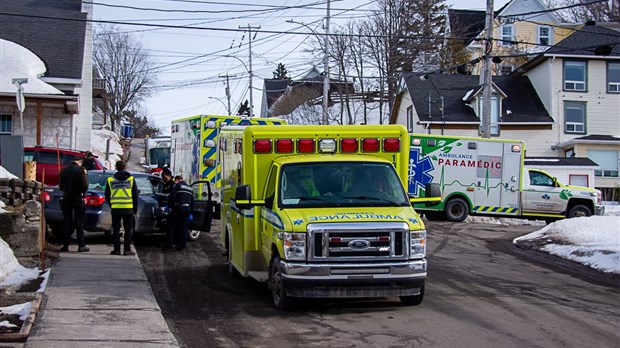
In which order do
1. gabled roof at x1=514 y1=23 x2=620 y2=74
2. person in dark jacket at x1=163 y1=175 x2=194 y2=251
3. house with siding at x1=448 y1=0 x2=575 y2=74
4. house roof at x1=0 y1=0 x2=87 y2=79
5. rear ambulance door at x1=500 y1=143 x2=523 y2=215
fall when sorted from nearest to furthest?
person in dark jacket at x1=163 y1=175 x2=194 y2=251 < rear ambulance door at x1=500 y1=143 x2=523 y2=215 < house roof at x1=0 y1=0 x2=87 y2=79 < gabled roof at x1=514 y1=23 x2=620 y2=74 < house with siding at x1=448 y1=0 x2=575 y2=74

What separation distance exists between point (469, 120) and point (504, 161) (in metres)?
19.6

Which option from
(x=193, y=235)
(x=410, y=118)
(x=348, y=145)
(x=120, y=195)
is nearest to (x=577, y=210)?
(x=193, y=235)

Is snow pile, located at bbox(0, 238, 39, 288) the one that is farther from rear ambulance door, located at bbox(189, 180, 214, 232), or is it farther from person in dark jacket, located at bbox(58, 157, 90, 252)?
rear ambulance door, located at bbox(189, 180, 214, 232)

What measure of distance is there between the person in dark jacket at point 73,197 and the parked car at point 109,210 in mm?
480

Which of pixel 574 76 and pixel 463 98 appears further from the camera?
pixel 463 98

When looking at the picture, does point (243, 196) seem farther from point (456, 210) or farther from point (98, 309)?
point (456, 210)

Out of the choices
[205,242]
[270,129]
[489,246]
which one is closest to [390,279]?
[270,129]

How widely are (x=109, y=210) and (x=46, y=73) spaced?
16.2m

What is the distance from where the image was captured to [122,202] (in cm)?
1390

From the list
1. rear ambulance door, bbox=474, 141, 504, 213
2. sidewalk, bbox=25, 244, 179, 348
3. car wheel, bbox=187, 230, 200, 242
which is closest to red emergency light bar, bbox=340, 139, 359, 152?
sidewalk, bbox=25, 244, 179, 348

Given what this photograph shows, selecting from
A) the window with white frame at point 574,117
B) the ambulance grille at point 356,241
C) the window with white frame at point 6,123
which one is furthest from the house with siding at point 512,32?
the ambulance grille at point 356,241

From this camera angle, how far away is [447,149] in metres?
24.2

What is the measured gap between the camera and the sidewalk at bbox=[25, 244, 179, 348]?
7914mm

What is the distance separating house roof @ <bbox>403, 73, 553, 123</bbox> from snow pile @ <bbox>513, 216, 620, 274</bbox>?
24.5m
